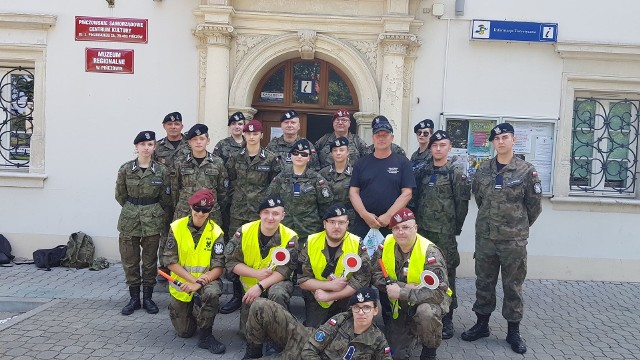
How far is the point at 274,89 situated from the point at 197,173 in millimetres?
2606

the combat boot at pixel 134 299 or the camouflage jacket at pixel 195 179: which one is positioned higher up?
the camouflage jacket at pixel 195 179

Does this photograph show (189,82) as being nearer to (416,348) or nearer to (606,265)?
(416,348)

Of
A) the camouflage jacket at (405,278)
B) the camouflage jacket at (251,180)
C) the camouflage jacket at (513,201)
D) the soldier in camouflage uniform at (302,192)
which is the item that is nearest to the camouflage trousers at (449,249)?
the camouflage jacket at (513,201)

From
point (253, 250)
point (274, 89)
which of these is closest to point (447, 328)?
point (253, 250)

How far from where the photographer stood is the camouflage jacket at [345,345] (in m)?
4.21

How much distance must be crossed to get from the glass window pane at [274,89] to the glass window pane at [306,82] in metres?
0.21

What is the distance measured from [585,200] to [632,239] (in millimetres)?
954

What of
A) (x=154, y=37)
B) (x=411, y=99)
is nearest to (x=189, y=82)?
(x=154, y=37)

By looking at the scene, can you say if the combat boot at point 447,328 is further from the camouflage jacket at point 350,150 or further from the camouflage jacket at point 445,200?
the camouflage jacket at point 350,150

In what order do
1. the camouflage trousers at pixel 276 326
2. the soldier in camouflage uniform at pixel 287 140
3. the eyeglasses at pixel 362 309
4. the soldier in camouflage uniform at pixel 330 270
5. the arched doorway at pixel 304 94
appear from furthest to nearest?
the arched doorway at pixel 304 94
the soldier in camouflage uniform at pixel 287 140
the soldier in camouflage uniform at pixel 330 270
the camouflage trousers at pixel 276 326
the eyeglasses at pixel 362 309

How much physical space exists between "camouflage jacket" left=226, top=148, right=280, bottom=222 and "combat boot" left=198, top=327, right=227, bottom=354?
5.35 ft

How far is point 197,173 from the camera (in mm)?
6129

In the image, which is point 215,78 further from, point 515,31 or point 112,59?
point 515,31

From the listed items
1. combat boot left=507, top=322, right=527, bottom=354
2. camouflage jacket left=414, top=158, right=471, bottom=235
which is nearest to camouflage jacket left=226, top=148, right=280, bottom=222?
camouflage jacket left=414, top=158, right=471, bottom=235
